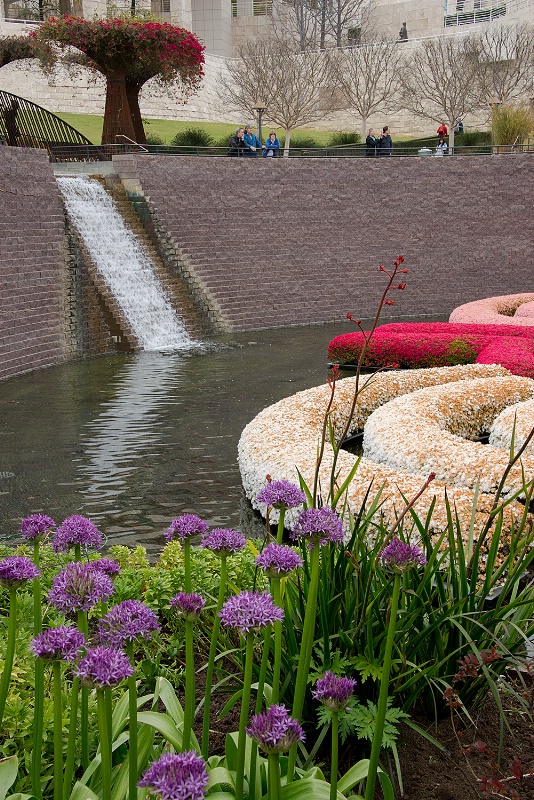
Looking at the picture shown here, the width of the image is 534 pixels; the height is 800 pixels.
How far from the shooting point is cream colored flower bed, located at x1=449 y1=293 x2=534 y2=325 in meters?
16.8

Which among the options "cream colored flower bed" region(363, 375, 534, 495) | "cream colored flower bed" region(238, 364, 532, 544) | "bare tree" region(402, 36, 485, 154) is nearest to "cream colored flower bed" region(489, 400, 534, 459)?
"cream colored flower bed" region(363, 375, 534, 495)

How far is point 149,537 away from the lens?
7.49m

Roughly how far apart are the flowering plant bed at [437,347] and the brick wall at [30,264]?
5427 millimetres

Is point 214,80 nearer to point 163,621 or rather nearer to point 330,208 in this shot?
point 330,208

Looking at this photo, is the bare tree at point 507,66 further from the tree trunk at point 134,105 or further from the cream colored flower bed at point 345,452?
the cream colored flower bed at point 345,452

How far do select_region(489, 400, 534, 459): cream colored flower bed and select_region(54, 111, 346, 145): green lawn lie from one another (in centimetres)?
3165

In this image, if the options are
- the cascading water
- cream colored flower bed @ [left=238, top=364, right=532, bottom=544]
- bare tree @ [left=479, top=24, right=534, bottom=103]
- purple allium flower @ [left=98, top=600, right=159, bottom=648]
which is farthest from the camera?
bare tree @ [left=479, top=24, right=534, bottom=103]

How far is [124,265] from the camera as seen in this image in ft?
61.3

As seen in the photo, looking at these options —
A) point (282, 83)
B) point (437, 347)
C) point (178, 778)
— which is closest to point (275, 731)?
point (178, 778)

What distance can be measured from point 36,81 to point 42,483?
3909cm

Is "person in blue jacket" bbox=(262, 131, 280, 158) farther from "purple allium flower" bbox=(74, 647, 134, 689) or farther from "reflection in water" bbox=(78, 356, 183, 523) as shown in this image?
"purple allium flower" bbox=(74, 647, 134, 689)

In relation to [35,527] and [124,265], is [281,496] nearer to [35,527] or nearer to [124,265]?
[35,527]

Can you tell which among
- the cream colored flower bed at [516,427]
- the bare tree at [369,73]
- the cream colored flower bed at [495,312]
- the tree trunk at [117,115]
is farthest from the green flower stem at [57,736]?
the bare tree at [369,73]

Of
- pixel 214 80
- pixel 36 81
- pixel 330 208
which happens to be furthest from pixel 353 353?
pixel 214 80
